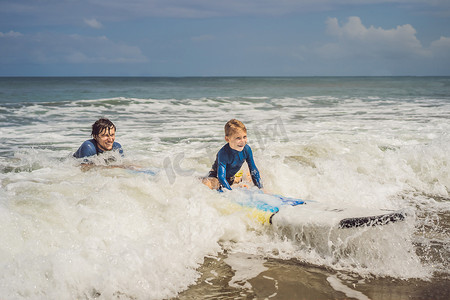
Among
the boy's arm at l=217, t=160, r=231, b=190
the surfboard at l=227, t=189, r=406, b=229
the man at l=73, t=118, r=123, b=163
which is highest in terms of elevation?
the man at l=73, t=118, r=123, b=163

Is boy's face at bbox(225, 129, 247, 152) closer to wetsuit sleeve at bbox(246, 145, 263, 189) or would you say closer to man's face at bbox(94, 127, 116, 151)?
wetsuit sleeve at bbox(246, 145, 263, 189)

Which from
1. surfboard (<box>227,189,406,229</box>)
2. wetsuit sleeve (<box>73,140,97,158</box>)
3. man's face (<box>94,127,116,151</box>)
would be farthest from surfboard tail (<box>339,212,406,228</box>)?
wetsuit sleeve (<box>73,140,97,158</box>)

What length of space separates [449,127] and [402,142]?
316cm

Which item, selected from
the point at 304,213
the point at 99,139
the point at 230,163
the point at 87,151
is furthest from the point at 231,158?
the point at 87,151

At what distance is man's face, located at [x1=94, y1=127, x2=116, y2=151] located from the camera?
6.16 metres

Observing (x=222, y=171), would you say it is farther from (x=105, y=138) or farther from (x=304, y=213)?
(x=105, y=138)

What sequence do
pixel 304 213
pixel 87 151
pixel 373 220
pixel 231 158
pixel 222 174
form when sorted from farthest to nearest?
pixel 87 151 < pixel 231 158 < pixel 222 174 < pixel 304 213 < pixel 373 220

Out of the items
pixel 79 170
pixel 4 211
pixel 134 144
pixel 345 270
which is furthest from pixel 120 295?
pixel 134 144

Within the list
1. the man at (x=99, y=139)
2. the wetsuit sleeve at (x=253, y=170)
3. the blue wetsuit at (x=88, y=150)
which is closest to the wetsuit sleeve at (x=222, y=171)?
the wetsuit sleeve at (x=253, y=170)

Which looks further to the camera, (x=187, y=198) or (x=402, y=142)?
(x=402, y=142)

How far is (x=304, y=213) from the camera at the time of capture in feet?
14.1

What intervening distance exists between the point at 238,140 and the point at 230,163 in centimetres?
35

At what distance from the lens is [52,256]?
3283mm

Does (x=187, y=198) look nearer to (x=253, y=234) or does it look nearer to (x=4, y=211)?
(x=253, y=234)
